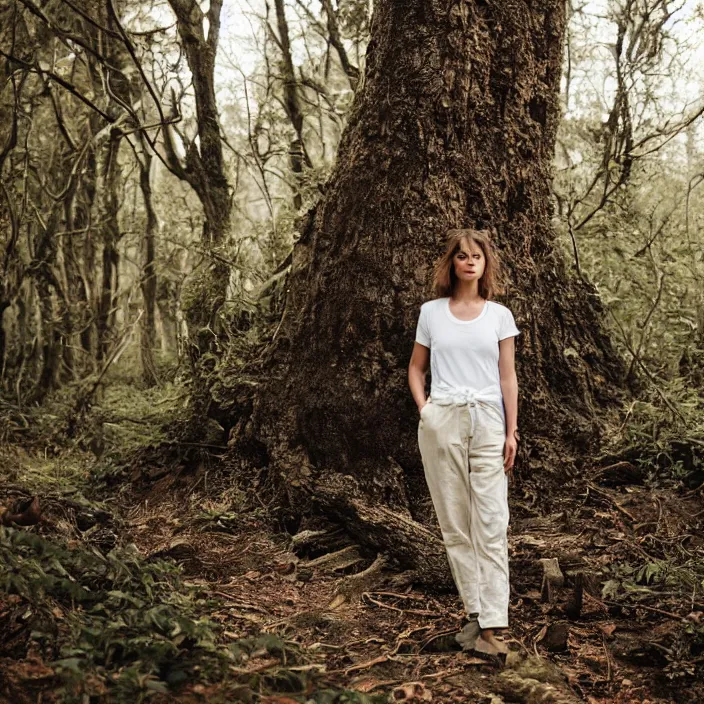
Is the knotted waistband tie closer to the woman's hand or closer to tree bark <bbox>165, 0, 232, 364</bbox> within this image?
the woman's hand

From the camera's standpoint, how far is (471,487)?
13.3 feet

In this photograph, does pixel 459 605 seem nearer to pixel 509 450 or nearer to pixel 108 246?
pixel 509 450

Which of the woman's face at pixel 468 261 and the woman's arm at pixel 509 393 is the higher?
the woman's face at pixel 468 261

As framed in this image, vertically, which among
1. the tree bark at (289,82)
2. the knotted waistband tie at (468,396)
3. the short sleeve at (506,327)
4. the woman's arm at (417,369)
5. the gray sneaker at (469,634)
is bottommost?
the gray sneaker at (469,634)

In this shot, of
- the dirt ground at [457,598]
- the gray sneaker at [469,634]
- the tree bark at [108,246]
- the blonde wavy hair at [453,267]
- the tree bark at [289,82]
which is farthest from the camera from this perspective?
the tree bark at [108,246]

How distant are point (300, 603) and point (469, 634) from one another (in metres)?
1.07

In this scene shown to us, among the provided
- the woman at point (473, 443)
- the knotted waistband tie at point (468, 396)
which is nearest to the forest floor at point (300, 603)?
the woman at point (473, 443)

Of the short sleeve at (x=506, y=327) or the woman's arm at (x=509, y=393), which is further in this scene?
the short sleeve at (x=506, y=327)

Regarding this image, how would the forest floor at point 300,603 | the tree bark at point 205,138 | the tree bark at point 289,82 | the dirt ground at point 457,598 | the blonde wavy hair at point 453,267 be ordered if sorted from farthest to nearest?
the tree bark at point 289,82 < the tree bark at point 205,138 < the blonde wavy hair at point 453,267 < the dirt ground at point 457,598 < the forest floor at point 300,603

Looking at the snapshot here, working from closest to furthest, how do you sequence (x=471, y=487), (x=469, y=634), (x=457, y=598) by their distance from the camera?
1. (x=469, y=634)
2. (x=471, y=487)
3. (x=457, y=598)

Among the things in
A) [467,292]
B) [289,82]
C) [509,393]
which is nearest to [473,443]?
[509,393]

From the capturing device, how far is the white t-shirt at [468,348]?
13.4ft

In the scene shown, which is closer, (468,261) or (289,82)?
(468,261)

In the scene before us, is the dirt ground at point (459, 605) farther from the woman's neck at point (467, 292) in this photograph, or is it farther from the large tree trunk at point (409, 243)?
the woman's neck at point (467, 292)
